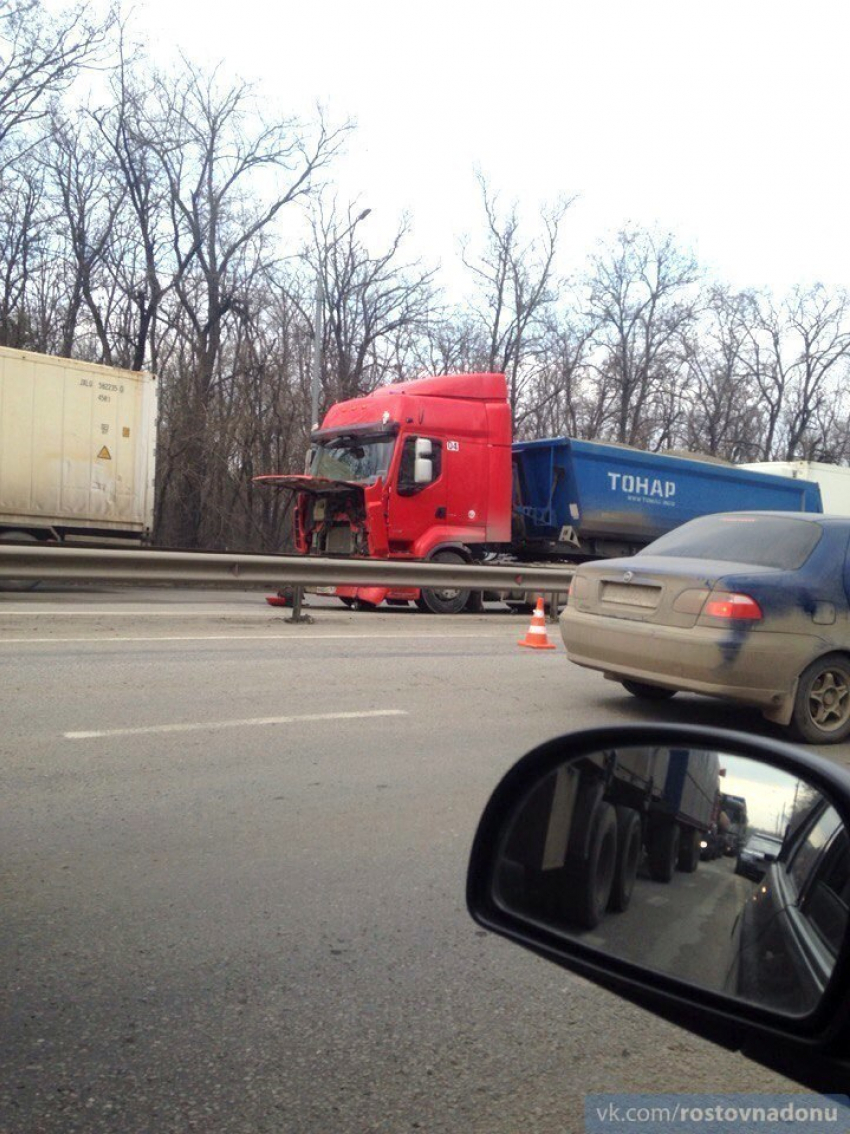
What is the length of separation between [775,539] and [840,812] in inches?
221

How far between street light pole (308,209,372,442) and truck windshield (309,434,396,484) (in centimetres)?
177

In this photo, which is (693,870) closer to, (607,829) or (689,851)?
(689,851)

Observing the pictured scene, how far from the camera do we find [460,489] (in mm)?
15602

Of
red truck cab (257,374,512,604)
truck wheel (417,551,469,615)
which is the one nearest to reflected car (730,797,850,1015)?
red truck cab (257,374,512,604)

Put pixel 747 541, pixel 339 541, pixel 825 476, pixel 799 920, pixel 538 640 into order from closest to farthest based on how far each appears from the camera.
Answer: pixel 799 920 → pixel 747 541 → pixel 538 640 → pixel 339 541 → pixel 825 476

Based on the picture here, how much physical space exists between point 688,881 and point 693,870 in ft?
0.07

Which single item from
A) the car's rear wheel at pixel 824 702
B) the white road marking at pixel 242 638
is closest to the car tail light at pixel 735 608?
the car's rear wheel at pixel 824 702

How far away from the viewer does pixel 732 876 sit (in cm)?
170

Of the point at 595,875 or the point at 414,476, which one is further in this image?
the point at 414,476

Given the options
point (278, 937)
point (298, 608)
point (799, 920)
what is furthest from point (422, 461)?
point (799, 920)

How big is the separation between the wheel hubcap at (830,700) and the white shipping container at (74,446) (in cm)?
1438

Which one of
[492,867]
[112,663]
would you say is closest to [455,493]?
[112,663]

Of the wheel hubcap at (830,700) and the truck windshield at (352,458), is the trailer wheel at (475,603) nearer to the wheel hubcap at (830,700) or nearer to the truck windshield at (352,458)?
the truck windshield at (352,458)

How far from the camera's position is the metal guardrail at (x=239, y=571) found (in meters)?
10.8
